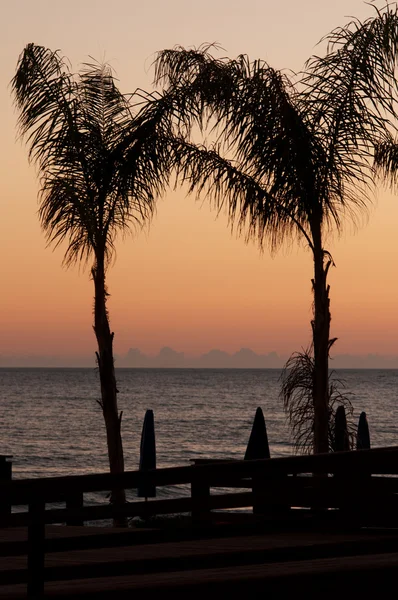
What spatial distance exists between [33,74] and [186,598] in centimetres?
905

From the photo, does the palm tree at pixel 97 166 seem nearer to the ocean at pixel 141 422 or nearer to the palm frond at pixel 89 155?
the palm frond at pixel 89 155

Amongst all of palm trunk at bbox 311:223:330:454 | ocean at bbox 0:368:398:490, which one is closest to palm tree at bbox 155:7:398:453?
palm trunk at bbox 311:223:330:454

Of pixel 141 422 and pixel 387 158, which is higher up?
pixel 387 158

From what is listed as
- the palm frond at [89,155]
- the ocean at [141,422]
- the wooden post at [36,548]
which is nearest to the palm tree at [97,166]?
the palm frond at [89,155]

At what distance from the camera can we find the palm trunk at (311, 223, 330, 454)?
38.0 ft

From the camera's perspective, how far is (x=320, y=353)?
11602 millimetres

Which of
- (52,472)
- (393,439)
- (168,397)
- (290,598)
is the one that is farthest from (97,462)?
(168,397)

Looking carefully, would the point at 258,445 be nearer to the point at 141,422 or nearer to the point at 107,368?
the point at 107,368

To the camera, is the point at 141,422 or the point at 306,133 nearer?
the point at 306,133

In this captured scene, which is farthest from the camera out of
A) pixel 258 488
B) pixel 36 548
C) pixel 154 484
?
pixel 258 488

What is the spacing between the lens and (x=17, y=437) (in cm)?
6025

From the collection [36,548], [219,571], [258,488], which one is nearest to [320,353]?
[258,488]

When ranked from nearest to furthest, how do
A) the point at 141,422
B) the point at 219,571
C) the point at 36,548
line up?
the point at 36,548 → the point at 219,571 → the point at 141,422

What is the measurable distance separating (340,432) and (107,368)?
10.3ft
